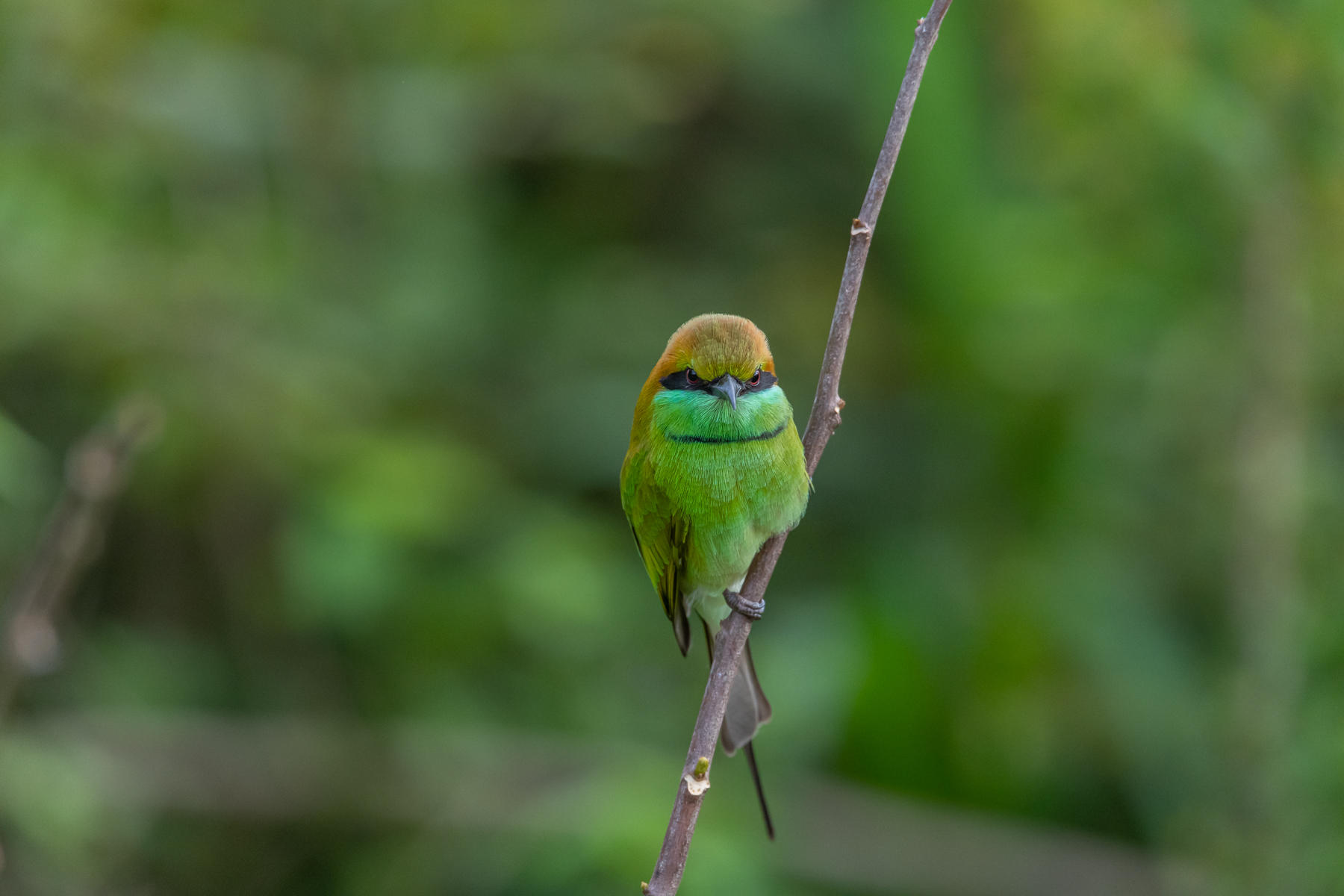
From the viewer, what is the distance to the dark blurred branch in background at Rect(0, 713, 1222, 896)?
3.07 meters

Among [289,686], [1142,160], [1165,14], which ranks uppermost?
[1165,14]

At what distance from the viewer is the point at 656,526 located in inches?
77.5

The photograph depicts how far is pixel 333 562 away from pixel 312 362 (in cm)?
50

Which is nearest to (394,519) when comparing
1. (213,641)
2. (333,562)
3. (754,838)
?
(333,562)

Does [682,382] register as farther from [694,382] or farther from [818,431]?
[818,431]

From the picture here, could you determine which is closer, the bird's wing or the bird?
the bird

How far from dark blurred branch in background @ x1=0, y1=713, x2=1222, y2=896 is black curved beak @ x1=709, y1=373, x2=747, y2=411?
58.1 inches

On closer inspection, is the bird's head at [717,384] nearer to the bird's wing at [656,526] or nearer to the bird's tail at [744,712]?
the bird's wing at [656,526]

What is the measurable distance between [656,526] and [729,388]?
1.02 feet

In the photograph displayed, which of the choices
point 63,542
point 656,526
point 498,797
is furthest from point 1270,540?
point 63,542

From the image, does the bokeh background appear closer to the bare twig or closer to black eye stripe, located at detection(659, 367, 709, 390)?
black eye stripe, located at detection(659, 367, 709, 390)

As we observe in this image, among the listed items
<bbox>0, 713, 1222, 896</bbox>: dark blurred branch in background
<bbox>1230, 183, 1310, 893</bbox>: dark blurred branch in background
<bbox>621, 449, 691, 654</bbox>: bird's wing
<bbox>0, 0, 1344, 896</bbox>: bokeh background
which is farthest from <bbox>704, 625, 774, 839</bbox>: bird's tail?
<bbox>1230, 183, 1310, 893</bbox>: dark blurred branch in background

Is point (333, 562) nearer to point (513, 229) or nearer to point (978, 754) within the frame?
point (513, 229)

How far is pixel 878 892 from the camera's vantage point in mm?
3211
